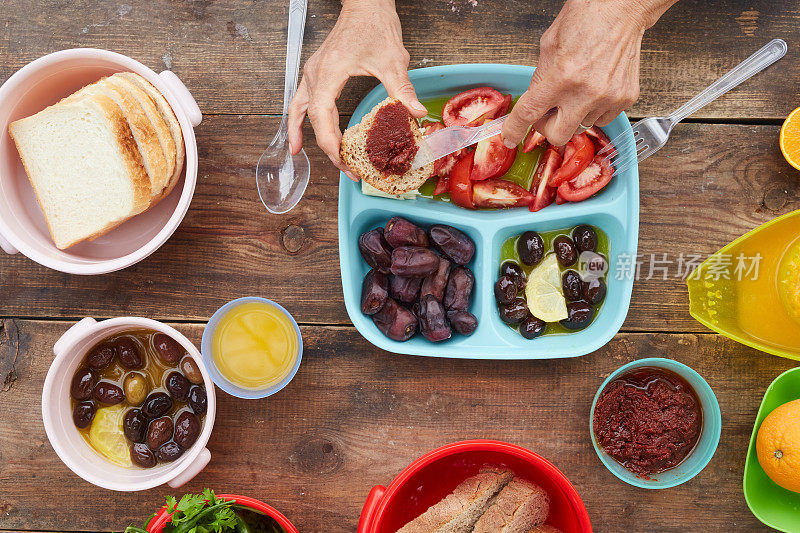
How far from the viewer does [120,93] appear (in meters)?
1.41

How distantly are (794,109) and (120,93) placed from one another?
193cm

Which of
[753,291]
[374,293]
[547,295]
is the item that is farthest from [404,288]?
[753,291]

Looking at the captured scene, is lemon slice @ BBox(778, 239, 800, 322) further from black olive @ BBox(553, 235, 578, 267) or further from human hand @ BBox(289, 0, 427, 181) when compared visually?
human hand @ BBox(289, 0, 427, 181)

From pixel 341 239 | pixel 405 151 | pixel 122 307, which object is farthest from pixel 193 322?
pixel 405 151

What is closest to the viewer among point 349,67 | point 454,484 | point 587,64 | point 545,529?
point 587,64

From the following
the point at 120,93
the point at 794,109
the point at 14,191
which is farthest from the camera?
the point at 794,109

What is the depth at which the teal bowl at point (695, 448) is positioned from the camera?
1.54m

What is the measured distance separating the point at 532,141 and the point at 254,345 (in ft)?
3.26

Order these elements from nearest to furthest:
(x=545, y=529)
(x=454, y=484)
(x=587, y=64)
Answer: (x=587, y=64)
(x=545, y=529)
(x=454, y=484)

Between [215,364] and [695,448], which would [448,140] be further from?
[695,448]

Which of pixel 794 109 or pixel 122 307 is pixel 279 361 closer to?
pixel 122 307

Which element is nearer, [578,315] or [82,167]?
[82,167]

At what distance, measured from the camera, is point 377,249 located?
5.09ft

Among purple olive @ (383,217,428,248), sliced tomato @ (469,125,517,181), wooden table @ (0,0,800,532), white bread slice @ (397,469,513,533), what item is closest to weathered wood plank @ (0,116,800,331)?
wooden table @ (0,0,800,532)
